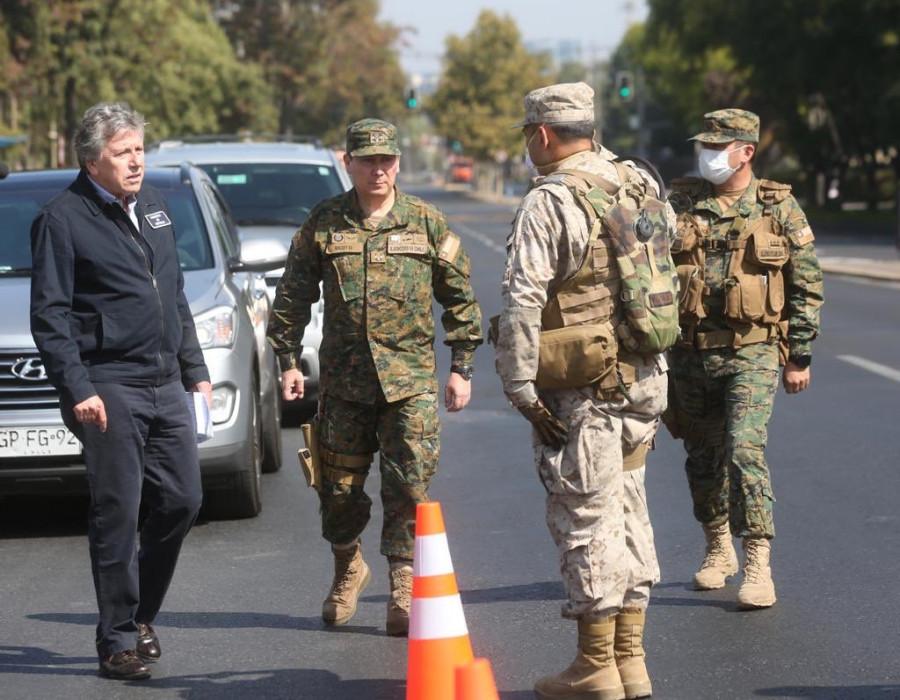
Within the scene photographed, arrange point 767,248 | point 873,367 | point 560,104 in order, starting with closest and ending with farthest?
point 560,104 → point 767,248 → point 873,367

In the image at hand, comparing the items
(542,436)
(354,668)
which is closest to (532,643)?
(354,668)

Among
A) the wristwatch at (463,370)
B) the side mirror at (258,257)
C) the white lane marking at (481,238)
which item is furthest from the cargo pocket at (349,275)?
the white lane marking at (481,238)

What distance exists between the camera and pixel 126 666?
5738mm

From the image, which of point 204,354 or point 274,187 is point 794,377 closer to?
point 204,354

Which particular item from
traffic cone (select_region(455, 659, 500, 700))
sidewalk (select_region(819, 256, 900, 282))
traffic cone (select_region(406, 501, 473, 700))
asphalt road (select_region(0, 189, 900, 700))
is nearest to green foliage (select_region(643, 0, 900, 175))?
sidewalk (select_region(819, 256, 900, 282))

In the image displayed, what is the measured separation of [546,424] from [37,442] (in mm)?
3416

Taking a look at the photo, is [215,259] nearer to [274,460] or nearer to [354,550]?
[274,460]

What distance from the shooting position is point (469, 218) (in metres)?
62.5

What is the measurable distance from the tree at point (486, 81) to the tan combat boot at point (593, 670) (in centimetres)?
9986

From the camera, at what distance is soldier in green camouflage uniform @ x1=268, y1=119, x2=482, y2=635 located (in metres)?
6.24

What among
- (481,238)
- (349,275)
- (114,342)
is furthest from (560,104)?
(481,238)

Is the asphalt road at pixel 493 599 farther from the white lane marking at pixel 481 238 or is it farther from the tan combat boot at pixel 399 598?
the white lane marking at pixel 481 238

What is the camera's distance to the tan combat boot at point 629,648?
17.7 ft

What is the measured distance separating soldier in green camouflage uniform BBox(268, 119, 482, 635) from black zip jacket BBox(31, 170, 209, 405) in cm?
74
